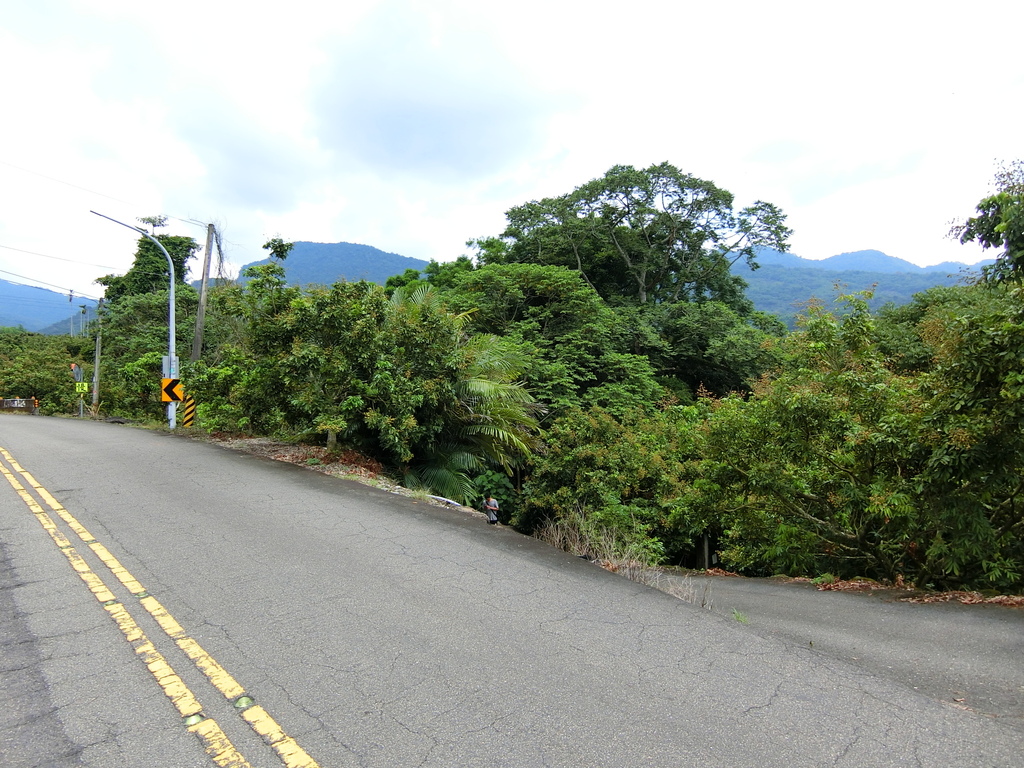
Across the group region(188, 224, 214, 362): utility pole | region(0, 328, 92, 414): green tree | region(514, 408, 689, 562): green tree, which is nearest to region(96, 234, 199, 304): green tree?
region(0, 328, 92, 414): green tree

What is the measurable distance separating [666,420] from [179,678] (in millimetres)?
13527

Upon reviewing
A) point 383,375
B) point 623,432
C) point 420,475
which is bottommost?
point 420,475

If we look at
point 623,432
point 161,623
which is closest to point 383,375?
point 623,432

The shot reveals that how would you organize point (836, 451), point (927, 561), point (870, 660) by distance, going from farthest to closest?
point (836, 451) < point (927, 561) < point (870, 660)

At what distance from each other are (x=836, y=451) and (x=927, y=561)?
1.66 m

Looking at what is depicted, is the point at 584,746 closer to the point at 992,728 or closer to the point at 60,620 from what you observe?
the point at 992,728

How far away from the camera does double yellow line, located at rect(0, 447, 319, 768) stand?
2.95 meters

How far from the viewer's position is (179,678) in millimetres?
3594

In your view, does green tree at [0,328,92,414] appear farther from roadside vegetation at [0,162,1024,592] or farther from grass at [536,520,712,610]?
grass at [536,520,712,610]

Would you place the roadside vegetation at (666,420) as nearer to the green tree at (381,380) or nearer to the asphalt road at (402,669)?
the green tree at (381,380)

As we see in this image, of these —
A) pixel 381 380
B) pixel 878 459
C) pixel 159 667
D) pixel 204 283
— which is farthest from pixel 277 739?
pixel 204 283

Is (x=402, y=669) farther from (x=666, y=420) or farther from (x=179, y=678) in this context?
(x=666, y=420)

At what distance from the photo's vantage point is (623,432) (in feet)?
45.1

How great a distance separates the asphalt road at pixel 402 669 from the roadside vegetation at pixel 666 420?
7.46 ft
